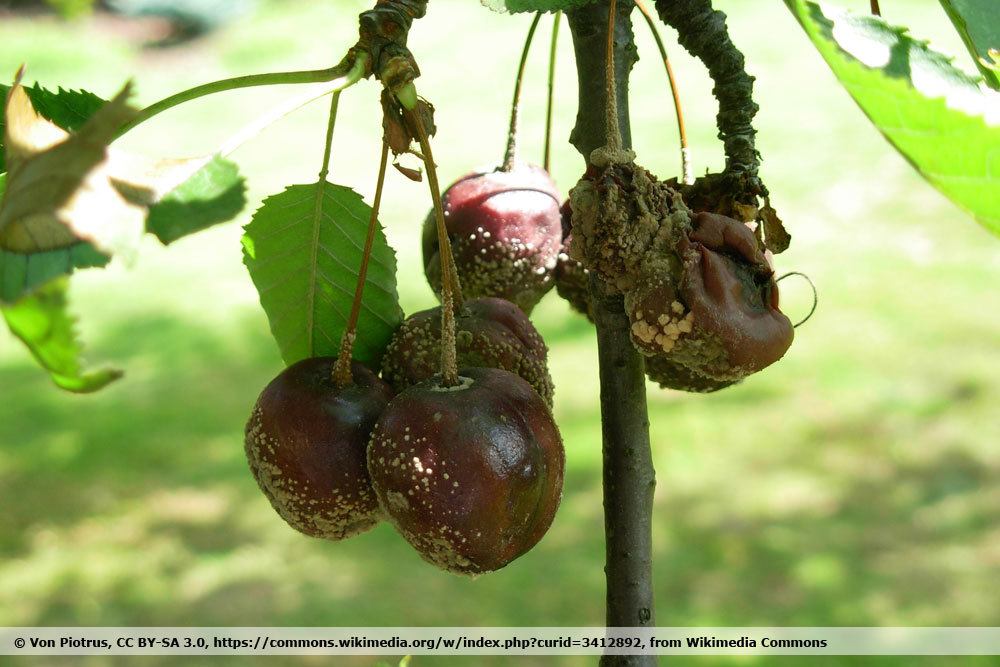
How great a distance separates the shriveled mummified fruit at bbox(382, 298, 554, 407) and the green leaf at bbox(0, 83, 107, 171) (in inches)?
12.5

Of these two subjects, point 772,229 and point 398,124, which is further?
point 772,229

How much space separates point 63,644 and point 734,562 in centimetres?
190

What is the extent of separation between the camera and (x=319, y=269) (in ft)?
3.42

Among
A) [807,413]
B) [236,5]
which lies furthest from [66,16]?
[236,5]

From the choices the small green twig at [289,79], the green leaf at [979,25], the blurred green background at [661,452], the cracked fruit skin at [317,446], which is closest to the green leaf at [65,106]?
the small green twig at [289,79]

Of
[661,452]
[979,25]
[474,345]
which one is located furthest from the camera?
[661,452]

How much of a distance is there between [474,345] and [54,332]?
42 centimetres

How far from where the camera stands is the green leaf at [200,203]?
0.68m

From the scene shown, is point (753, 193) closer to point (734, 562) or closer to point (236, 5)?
point (734, 562)

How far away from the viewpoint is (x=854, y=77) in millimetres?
695

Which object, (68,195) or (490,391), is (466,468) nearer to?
(490,391)

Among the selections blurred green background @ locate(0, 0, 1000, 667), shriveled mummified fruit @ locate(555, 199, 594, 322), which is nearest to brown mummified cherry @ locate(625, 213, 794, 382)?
shriveled mummified fruit @ locate(555, 199, 594, 322)

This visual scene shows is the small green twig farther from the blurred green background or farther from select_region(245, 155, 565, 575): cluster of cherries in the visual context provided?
the blurred green background

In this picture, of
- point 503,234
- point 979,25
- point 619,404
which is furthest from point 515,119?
point 979,25
